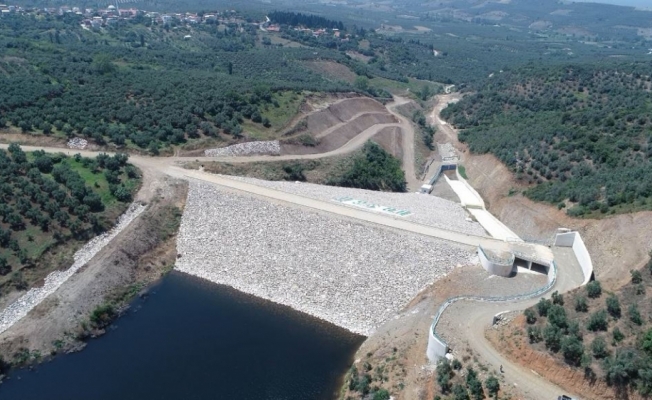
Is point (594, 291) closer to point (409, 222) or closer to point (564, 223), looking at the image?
point (564, 223)

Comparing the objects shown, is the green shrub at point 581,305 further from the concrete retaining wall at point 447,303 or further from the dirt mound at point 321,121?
the dirt mound at point 321,121

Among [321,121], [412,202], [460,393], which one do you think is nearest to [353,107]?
[321,121]

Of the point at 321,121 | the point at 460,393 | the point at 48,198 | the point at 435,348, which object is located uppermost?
the point at 321,121

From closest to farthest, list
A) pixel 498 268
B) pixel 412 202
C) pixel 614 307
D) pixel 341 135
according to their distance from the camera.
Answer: pixel 614 307 → pixel 498 268 → pixel 412 202 → pixel 341 135

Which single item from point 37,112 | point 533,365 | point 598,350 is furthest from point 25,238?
point 598,350

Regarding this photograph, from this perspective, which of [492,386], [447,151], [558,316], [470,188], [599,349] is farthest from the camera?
[447,151]

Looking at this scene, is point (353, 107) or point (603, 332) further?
point (353, 107)

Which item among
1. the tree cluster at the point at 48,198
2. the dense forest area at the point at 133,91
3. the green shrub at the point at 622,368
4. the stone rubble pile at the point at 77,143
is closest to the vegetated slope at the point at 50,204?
the tree cluster at the point at 48,198
